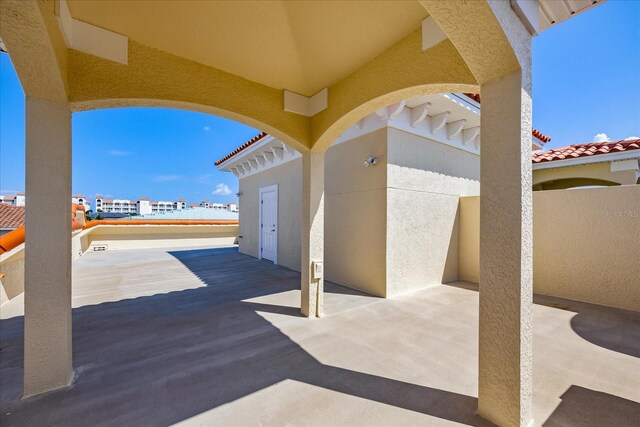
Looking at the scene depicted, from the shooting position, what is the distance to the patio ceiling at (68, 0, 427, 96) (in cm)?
252

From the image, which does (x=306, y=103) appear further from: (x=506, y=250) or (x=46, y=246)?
(x=46, y=246)

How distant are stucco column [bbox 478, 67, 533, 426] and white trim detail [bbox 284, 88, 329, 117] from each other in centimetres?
236

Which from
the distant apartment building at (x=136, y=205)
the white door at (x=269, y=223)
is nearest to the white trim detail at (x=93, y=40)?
the white door at (x=269, y=223)

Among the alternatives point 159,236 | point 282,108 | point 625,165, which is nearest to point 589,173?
point 625,165

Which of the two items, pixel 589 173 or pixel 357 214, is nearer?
pixel 357 214

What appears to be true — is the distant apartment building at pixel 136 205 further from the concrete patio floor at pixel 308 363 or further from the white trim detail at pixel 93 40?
the white trim detail at pixel 93 40

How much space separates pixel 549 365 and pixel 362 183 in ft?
13.0

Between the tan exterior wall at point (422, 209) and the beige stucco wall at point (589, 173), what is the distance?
2.63 meters

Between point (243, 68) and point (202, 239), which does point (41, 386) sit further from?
point (202, 239)

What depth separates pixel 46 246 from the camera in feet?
7.45

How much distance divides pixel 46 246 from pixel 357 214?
476cm

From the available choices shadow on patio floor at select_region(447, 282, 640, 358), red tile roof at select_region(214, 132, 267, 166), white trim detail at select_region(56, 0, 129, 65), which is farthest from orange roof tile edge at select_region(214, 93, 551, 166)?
white trim detail at select_region(56, 0, 129, 65)

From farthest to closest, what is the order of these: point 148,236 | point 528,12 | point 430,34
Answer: point 148,236, point 430,34, point 528,12

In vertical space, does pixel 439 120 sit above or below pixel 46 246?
above
